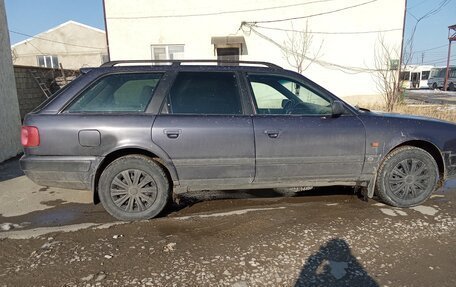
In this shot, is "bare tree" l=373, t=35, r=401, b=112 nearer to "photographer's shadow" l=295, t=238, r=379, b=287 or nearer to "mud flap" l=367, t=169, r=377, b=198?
"mud flap" l=367, t=169, r=377, b=198

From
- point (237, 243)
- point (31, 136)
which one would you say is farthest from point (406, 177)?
point (31, 136)

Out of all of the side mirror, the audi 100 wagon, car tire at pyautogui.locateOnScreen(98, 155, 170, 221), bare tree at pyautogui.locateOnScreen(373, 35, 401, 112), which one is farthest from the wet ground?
bare tree at pyautogui.locateOnScreen(373, 35, 401, 112)

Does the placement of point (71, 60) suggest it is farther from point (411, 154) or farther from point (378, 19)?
point (411, 154)

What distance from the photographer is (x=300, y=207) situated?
3988 millimetres

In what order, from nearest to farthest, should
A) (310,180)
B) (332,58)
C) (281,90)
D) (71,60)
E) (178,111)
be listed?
(178,111), (310,180), (281,90), (332,58), (71,60)

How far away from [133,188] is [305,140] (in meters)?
2.06

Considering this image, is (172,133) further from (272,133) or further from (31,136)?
(31,136)

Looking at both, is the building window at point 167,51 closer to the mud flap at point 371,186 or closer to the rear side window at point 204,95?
the rear side window at point 204,95

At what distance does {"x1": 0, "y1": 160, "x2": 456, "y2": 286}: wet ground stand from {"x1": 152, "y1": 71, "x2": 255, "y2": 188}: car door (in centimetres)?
Answer: 56

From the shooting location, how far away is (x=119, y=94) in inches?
144

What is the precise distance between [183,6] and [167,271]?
456 inches

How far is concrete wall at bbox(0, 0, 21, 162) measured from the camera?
6.30 meters

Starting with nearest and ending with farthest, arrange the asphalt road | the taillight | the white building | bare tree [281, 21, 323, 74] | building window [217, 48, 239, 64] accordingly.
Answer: the taillight, the white building, bare tree [281, 21, 323, 74], building window [217, 48, 239, 64], the asphalt road

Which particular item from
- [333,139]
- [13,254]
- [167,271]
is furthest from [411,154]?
[13,254]
